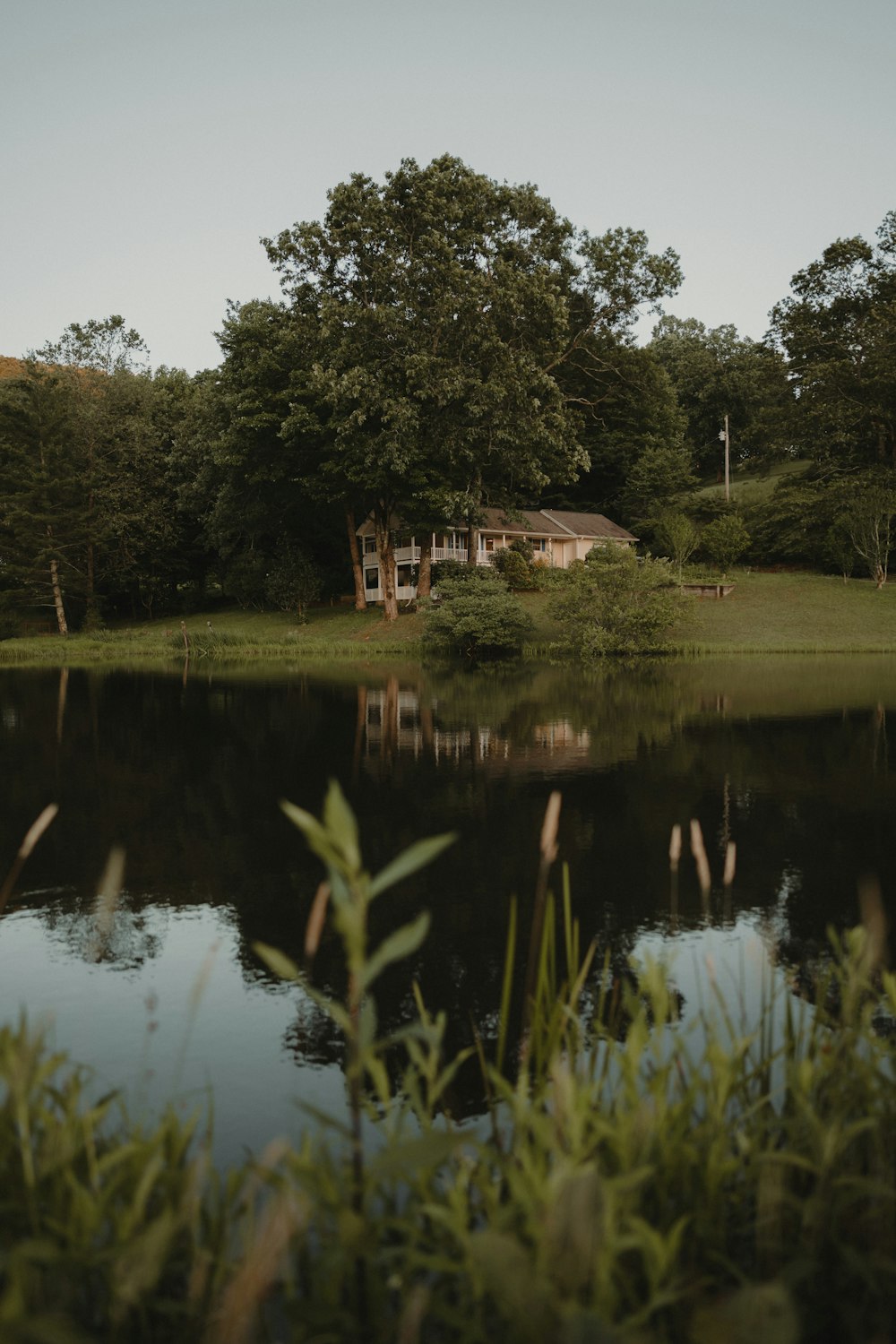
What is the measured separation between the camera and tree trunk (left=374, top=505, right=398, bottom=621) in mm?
50062

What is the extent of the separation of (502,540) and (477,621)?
24.4m

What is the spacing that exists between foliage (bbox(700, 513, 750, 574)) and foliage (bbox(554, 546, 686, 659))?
1733 centimetres

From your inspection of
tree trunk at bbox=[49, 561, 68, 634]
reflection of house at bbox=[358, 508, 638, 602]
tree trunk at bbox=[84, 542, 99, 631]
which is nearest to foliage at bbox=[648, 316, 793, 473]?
reflection of house at bbox=[358, 508, 638, 602]

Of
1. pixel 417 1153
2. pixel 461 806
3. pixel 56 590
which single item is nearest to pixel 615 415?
pixel 56 590

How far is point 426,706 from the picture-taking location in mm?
22344

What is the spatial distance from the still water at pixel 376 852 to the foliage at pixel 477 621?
17.9 m

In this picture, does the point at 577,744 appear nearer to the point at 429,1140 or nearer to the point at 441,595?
the point at 429,1140

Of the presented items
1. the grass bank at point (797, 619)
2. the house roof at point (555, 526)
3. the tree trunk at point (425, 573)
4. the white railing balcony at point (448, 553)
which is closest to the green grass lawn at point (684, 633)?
the grass bank at point (797, 619)

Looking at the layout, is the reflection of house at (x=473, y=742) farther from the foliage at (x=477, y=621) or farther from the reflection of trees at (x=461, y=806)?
the foliage at (x=477, y=621)

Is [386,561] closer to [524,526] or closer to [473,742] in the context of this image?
[524,526]

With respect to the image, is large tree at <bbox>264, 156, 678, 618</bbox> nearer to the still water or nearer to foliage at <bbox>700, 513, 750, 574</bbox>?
foliage at <bbox>700, 513, 750, 574</bbox>

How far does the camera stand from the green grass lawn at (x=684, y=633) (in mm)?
42406

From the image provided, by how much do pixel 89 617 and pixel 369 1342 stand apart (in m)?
61.0

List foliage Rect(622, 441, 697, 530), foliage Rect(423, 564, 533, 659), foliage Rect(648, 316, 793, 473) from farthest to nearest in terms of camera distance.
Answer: foliage Rect(648, 316, 793, 473) < foliage Rect(622, 441, 697, 530) < foliage Rect(423, 564, 533, 659)
